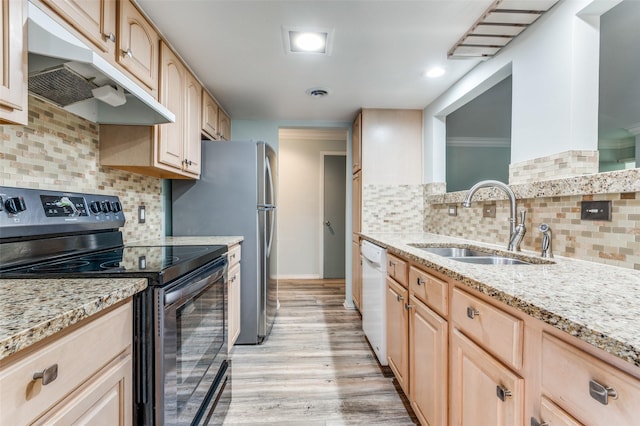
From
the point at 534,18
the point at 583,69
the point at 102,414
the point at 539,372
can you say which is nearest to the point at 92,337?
the point at 102,414

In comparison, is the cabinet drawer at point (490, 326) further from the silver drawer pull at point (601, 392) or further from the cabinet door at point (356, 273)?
the cabinet door at point (356, 273)

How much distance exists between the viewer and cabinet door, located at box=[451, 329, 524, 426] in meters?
0.79

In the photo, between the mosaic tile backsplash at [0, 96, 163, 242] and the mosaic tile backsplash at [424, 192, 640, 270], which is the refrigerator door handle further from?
the mosaic tile backsplash at [424, 192, 640, 270]

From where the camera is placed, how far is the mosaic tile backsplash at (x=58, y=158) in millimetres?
1157

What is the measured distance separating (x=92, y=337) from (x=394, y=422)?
4.91 feet

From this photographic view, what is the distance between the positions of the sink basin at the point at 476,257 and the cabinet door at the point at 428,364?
340mm

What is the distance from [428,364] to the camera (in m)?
1.32

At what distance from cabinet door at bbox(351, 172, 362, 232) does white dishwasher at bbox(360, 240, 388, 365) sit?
690 millimetres

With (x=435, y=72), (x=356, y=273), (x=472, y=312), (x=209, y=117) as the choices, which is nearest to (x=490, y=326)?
(x=472, y=312)

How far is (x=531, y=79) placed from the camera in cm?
162

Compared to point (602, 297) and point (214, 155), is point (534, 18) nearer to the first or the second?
point (602, 297)

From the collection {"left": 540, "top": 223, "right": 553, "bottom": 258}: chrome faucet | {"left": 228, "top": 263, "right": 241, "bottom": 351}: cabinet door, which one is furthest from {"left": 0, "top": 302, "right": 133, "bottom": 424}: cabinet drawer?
{"left": 540, "top": 223, "right": 553, "bottom": 258}: chrome faucet

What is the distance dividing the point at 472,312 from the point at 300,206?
380 centimetres

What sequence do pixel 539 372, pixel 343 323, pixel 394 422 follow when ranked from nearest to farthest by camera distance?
pixel 539 372
pixel 394 422
pixel 343 323
